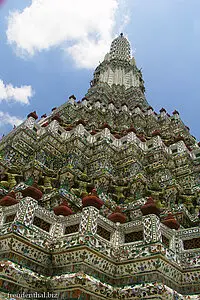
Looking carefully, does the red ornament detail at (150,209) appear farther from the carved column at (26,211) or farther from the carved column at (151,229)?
the carved column at (26,211)

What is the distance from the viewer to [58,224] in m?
8.90

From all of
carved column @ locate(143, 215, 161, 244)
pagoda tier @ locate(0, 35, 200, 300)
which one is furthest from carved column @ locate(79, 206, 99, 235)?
carved column @ locate(143, 215, 161, 244)

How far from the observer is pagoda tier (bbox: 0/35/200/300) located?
7.32m

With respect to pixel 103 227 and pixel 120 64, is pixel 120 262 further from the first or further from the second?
pixel 120 64

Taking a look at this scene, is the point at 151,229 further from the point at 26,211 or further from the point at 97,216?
the point at 26,211

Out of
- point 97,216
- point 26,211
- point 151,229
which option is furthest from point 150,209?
point 26,211

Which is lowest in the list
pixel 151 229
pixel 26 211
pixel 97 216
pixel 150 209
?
pixel 151 229

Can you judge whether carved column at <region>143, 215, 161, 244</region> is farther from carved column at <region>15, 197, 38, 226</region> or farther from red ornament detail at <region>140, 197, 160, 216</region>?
carved column at <region>15, 197, 38, 226</region>

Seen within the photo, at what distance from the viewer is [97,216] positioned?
8.36m

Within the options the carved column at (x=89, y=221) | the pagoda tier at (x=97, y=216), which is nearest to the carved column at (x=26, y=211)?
the pagoda tier at (x=97, y=216)

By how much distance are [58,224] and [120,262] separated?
7.15ft

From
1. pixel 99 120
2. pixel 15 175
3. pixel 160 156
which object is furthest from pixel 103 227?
pixel 99 120

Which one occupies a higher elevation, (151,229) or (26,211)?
(26,211)

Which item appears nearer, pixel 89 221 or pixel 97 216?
pixel 89 221
